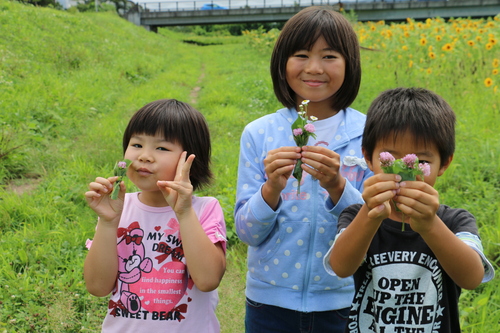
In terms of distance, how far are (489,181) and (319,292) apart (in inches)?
103

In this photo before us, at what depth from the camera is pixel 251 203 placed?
1729 millimetres

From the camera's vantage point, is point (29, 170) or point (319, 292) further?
point (29, 170)

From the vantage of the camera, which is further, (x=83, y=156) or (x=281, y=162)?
(x=83, y=156)

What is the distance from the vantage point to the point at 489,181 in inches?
147

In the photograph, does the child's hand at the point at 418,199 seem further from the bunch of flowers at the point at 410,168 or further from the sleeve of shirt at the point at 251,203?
the sleeve of shirt at the point at 251,203

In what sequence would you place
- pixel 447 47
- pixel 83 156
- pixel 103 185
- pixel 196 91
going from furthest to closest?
pixel 196 91
pixel 447 47
pixel 83 156
pixel 103 185

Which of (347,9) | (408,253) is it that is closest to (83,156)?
(408,253)

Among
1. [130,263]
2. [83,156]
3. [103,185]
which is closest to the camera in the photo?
[103,185]

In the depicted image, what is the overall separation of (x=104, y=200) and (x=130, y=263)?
0.89 ft

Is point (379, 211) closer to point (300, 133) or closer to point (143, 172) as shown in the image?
point (300, 133)

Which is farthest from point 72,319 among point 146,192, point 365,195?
point 365,195

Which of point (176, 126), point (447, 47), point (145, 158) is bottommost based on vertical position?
point (145, 158)

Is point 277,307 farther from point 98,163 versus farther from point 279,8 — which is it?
point 279,8

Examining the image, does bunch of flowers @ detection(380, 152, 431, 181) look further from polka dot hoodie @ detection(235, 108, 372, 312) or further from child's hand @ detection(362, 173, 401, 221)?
polka dot hoodie @ detection(235, 108, 372, 312)
